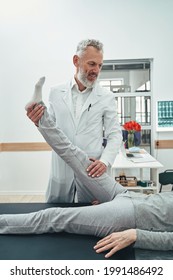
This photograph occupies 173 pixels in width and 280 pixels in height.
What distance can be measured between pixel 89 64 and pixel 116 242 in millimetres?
1038

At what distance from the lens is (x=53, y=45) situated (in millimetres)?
4164

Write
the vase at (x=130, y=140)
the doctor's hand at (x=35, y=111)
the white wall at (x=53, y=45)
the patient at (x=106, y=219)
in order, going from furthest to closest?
the white wall at (x=53, y=45) → the vase at (x=130, y=140) → the doctor's hand at (x=35, y=111) → the patient at (x=106, y=219)

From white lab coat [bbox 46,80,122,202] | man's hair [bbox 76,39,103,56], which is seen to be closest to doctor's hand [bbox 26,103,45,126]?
white lab coat [bbox 46,80,122,202]

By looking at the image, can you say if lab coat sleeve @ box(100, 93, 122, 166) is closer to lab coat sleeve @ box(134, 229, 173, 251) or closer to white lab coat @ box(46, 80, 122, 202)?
white lab coat @ box(46, 80, 122, 202)

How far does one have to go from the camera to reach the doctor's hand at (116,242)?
1.28 meters

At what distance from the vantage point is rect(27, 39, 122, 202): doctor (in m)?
1.87

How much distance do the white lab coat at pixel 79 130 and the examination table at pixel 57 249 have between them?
0.45 meters

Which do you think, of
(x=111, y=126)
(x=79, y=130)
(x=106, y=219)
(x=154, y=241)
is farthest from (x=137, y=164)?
(x=154, y=241)

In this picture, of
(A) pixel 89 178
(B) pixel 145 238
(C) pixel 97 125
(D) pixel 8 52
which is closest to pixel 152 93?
(D) pixel 8 52

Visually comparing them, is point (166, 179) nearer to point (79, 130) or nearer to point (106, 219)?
point (79, 130)

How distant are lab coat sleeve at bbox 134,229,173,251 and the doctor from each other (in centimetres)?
58

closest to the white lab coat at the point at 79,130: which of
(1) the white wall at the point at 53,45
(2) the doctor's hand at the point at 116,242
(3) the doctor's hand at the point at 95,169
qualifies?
(3) the doctor's hand at the point at 95,169

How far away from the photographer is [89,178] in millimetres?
1691

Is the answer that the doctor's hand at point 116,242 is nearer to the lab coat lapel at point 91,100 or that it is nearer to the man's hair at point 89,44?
the lab coat lapel at point 91,100
